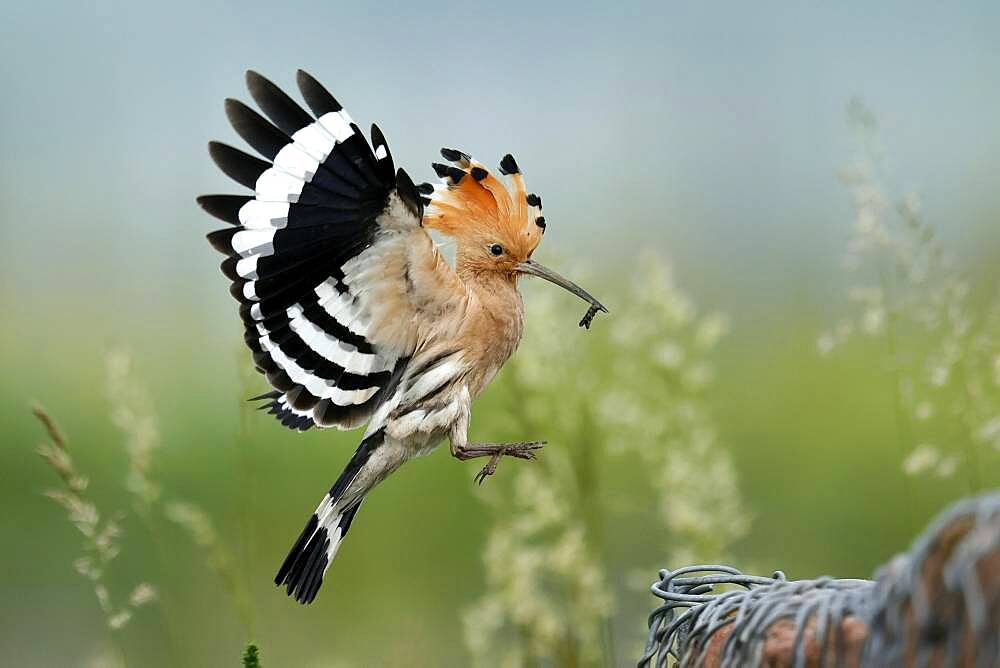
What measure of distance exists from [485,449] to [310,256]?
0.81 ft

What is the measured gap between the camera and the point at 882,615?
680mm

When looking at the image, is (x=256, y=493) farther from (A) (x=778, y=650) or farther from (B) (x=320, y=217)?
(A) (x=778, y=650)

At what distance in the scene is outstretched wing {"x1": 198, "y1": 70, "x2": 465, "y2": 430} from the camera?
1043 mm

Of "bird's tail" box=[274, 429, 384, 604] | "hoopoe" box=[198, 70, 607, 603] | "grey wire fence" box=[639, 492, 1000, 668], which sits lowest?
"grey wire fence" box=[639, 492, 1000, 668]

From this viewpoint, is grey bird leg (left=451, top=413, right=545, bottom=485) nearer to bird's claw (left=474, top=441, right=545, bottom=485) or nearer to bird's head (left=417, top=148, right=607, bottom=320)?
bird's claw (left=474, top=441, right=545, bottom=485)

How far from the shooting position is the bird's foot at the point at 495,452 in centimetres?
106

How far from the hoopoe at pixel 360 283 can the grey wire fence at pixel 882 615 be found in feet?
0.89

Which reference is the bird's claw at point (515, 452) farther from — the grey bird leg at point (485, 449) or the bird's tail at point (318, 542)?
the bird's tail at point (318, 542)

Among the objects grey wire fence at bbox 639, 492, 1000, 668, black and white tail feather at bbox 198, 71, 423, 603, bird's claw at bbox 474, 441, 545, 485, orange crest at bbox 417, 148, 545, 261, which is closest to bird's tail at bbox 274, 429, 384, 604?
black and white tail feather at bbox 198, 71, 423, 603

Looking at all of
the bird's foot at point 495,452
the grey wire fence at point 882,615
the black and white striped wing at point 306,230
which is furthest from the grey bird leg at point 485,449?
the grey wire fence at point 882,615

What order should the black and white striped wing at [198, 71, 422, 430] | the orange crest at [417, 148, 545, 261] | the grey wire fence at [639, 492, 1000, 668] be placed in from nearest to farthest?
the grey wire fence at [639, 492, 1000, 668], the black and white striped wing at [198, 71, 422, 430], the orange crest at [417, 148, 545, 261]

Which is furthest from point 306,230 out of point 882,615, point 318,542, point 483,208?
point 882,615

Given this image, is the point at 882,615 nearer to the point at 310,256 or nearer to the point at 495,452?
the point at 495,452

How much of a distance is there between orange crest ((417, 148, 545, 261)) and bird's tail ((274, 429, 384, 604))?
0.76 ft
